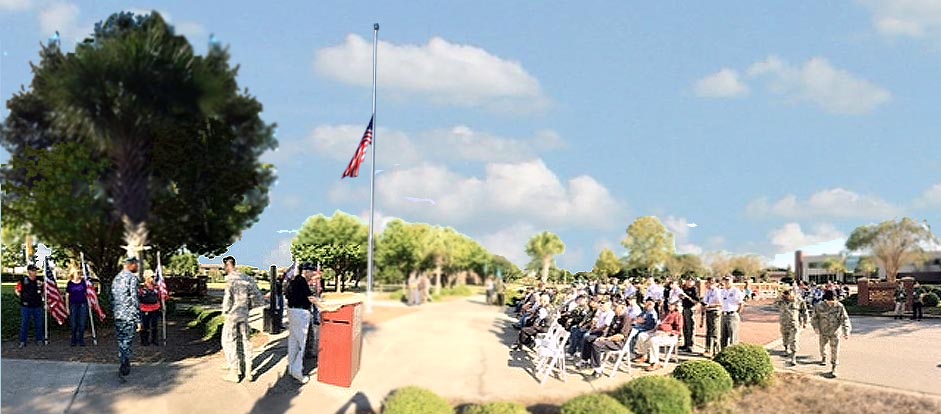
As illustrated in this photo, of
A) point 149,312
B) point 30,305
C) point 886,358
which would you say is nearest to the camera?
point 149,312

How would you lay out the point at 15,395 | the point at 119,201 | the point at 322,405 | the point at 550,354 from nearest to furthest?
the point at 119,201 → the point at 322,405 → the point at 15,395 → the point at 550,354

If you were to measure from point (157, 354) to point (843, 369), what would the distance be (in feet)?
36.8

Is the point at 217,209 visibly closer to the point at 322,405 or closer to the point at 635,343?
the point at 322,405

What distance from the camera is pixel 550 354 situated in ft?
29.5

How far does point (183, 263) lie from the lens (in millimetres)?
6836

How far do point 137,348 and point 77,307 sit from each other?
4.25ft

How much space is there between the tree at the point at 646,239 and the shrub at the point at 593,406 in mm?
1776

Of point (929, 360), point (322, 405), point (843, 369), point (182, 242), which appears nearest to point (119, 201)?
point (182, 242)

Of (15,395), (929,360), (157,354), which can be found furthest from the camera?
(929,360)

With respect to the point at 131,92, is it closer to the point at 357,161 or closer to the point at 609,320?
the point at 357,161

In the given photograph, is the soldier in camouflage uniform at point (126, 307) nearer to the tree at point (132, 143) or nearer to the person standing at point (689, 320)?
the tree at point (132, 143)

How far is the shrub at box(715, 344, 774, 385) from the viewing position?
11.1 meters

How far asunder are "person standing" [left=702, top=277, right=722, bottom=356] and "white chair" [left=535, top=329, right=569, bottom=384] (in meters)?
5.25

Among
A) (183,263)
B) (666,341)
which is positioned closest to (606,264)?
(183,263)
